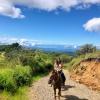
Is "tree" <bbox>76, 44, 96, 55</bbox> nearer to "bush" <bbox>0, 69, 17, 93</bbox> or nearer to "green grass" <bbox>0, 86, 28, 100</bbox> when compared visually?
"green grass" <bbox>0, 86, 28, 100</bbox>

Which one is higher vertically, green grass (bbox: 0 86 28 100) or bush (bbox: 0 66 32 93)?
bush (bbox: 0 66 32 93)

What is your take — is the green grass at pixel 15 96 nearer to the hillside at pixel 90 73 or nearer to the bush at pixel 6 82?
the bush at pixel 6 82

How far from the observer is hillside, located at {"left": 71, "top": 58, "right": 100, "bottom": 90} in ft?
109

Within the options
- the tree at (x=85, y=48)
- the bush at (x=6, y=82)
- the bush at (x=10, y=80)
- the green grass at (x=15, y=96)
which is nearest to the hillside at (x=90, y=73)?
the bush at (x=10, y=80)

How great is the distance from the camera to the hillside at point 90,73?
33300 mm

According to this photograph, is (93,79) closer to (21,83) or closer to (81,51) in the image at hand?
(21,83)

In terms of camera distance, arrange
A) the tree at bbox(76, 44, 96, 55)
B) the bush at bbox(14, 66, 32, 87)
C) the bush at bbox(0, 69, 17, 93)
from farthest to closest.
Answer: the tree at bbox(76, 44, 96, 55) < the bush at bbox(14, 66, 32, 87) < the bush at bbox(0, 69, 17, 93)

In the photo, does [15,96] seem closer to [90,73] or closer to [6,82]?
[6,82]

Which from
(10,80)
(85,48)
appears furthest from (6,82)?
(85,48)

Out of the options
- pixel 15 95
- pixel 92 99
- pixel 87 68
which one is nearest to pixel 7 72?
pixel 15 95

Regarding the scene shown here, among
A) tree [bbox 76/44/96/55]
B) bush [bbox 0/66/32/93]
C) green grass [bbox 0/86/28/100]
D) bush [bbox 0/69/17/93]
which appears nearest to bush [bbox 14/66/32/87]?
bush [bbox 0/66/32/93]

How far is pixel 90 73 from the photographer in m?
38.1

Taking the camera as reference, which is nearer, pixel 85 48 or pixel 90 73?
pixel 90 73

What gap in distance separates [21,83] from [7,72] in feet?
12.0
